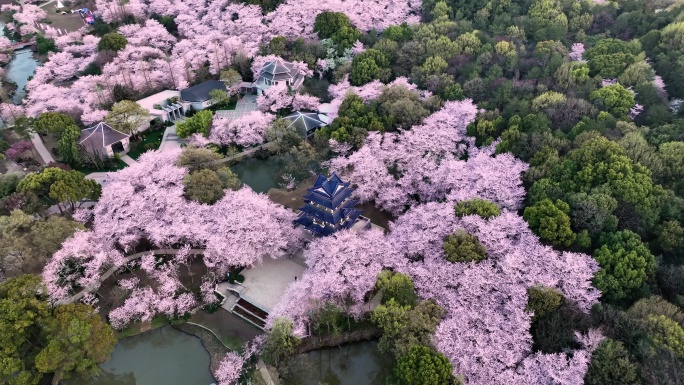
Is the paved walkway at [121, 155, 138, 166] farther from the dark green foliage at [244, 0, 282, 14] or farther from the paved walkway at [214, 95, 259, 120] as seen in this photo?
the dark green foliage at [244, 0, 282, 14]

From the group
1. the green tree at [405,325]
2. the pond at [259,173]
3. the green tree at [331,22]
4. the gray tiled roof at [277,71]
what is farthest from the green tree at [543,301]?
the green tree at [331,22]

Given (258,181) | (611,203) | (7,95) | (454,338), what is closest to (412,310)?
(454,338)

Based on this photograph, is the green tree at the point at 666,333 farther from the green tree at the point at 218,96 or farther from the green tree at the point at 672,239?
the green tree at the point at 218,96

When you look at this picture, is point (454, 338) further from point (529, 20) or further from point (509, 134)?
point (529, 20)

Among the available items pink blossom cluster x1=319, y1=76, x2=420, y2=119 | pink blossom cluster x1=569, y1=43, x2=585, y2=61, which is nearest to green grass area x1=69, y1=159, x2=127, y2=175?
pink blossom cluster x1=319, y1=76, x2=420, y2=119

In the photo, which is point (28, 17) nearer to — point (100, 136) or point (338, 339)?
point (100, 136)
